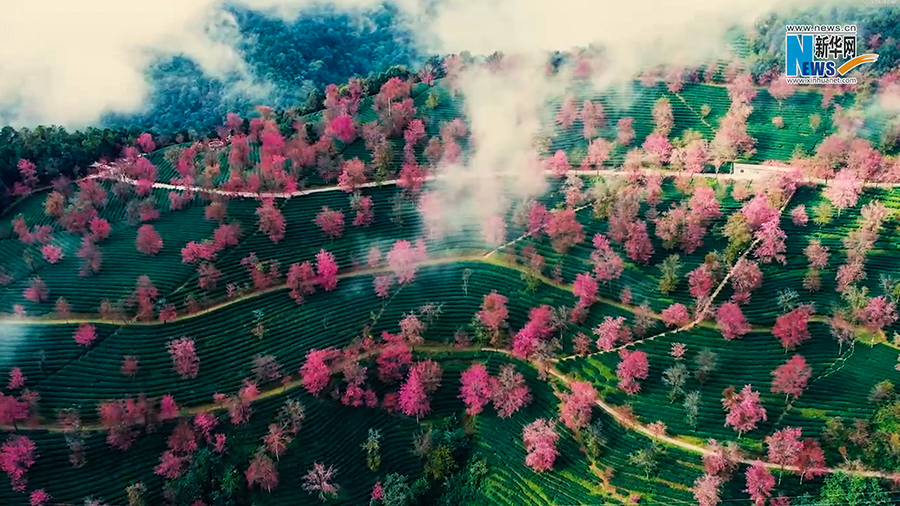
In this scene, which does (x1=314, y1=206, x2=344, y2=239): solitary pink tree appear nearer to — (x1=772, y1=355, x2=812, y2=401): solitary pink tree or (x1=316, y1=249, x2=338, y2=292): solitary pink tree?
(x1=316, y1=249, x2=338, y2=292): solitary pink tree

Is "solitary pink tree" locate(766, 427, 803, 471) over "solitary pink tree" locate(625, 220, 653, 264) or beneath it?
beneath

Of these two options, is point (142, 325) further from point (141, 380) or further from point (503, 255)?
point (503, 255)

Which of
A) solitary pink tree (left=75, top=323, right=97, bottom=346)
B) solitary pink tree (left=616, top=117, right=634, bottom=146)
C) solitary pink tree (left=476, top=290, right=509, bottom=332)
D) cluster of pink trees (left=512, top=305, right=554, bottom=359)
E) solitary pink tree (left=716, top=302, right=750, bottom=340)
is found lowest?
solitary pink tree (left=716, top=302, right=750, bottom=340)

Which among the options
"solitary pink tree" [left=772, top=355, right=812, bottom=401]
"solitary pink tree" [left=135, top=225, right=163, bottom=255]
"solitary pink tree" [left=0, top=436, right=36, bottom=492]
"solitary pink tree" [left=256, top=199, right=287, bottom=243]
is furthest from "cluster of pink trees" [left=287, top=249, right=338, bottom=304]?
"solitary pink tree" [left=772, top=355, right=812, bottom=401]

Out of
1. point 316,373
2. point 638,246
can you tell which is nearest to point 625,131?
point 638,246
